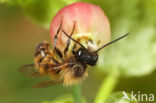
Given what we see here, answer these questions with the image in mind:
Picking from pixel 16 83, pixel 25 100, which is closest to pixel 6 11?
pixel 16 83

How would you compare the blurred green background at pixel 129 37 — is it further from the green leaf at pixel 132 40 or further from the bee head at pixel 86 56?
the bee head at pixel 86 56

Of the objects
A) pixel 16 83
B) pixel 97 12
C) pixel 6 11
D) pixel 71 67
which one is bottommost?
pixel 71 67

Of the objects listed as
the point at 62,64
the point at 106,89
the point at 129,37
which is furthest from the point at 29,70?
the point at 129,37

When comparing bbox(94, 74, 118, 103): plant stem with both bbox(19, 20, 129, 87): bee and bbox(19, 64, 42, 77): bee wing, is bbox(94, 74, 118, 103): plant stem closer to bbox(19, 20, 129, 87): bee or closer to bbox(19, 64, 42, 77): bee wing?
bbox(19, 20, 129, 87): bee

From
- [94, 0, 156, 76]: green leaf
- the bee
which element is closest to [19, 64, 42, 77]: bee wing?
the bee

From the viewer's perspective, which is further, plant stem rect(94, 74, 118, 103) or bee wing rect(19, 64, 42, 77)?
plant stem rect(94, 74, 118, 103)

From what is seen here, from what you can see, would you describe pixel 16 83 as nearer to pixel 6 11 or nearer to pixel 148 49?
pixel 6 11

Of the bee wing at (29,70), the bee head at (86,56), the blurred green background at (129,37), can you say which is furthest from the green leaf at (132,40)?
the bee wing at (29,70)
